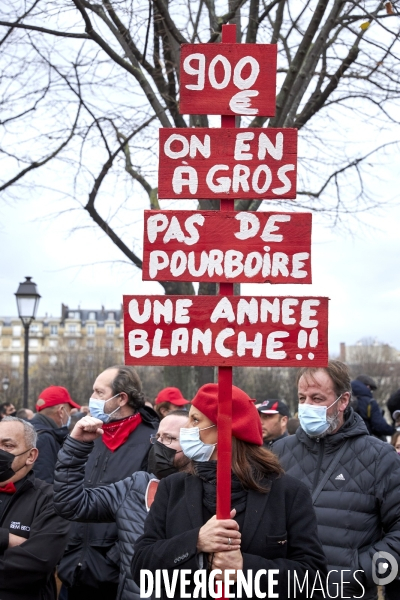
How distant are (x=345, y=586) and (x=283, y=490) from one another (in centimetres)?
102

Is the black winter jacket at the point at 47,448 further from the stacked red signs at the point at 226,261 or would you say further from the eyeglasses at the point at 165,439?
the stacked red signs at the point at 226,261

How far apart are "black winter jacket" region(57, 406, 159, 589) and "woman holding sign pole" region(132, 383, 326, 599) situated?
60.0 inches

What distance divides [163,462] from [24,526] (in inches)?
32.4

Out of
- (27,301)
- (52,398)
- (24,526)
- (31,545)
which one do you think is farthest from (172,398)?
(27,301)

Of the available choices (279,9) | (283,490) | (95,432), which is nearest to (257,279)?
(283,490)

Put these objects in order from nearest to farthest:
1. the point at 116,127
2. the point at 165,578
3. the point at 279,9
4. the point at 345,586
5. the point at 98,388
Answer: the point at 165,578
the point at 345,586
the point at 98,388
the point at 279,9
the point at 116,127

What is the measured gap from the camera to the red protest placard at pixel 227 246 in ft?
11.4

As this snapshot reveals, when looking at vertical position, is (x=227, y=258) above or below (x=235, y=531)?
above

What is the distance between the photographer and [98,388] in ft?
16.9

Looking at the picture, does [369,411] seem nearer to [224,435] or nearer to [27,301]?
[27,301]

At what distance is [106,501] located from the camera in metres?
4.32

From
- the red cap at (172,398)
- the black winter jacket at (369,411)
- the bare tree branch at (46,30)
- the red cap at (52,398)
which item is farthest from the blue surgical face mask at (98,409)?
the black winter jacket at (369,411)

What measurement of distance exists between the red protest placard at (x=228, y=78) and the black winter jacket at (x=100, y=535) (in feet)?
7.61

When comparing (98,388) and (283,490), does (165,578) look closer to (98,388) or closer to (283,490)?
(283,490)
